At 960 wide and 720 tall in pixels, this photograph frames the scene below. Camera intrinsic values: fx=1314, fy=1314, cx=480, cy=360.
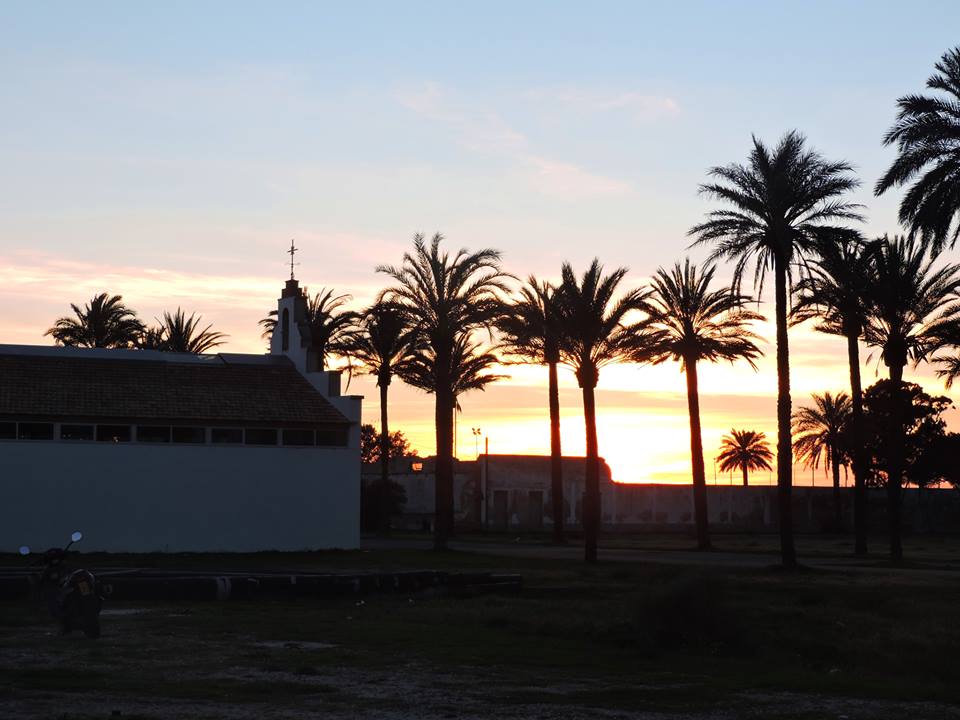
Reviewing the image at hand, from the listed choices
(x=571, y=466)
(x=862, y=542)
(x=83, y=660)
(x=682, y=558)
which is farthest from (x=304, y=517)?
(x=571, y=466)

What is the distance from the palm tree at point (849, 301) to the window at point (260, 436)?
1880cm

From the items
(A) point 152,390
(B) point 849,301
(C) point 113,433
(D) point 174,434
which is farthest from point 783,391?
(C) point 113,433

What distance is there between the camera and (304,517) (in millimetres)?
47594

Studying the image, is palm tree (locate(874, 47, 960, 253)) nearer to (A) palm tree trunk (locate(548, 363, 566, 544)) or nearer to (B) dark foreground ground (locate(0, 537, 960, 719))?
(B) dark foreground ground (locate(0, 537, 960, 719))

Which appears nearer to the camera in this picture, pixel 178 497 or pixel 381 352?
pixel 178 497

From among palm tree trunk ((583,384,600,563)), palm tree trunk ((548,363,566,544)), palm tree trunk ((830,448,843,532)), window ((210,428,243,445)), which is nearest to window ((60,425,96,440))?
window ((210,428,243,445))

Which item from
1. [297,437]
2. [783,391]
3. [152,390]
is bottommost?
[297,437]

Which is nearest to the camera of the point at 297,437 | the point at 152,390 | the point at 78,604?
the point at 78,604

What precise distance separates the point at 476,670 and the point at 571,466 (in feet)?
238

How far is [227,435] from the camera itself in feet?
153

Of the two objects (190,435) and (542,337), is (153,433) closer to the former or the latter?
(190,435)

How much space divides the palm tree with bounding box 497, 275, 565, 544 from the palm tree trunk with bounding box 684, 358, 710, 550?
574 centimetres

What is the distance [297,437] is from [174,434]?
4.50m

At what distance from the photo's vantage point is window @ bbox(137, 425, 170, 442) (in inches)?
1781
